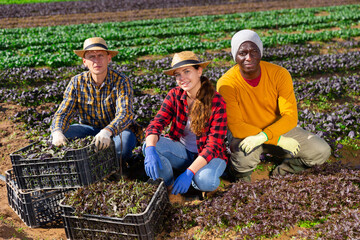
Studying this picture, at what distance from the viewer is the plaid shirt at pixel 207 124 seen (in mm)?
3387

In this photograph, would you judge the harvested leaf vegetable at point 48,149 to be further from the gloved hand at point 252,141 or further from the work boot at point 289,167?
the work boot at point 289,167

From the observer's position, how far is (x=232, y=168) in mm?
3910

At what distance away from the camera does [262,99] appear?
3.78 meters

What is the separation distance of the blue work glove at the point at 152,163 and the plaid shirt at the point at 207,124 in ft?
0.82

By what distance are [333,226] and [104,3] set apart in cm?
3101

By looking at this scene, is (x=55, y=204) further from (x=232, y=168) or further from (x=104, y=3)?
(x=104, y=3)

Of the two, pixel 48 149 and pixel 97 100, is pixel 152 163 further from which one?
pixel 97 100

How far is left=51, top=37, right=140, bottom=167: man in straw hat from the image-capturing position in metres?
3.63

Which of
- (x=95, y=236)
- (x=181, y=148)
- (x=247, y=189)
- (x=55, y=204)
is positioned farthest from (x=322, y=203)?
(x=55, y=204)

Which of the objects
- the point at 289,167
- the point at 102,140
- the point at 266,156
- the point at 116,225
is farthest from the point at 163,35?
the point at 116,225

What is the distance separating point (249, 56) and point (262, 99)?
584 millimetres

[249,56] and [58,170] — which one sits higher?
[249,56]

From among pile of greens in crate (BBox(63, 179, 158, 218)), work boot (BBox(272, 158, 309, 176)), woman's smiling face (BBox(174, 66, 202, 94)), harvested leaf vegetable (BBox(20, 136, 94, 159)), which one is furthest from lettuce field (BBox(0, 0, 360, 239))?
woman's smiling face (BBox(174, 66, 202, 94))

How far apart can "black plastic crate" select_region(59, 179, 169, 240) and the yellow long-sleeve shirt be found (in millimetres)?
1378
